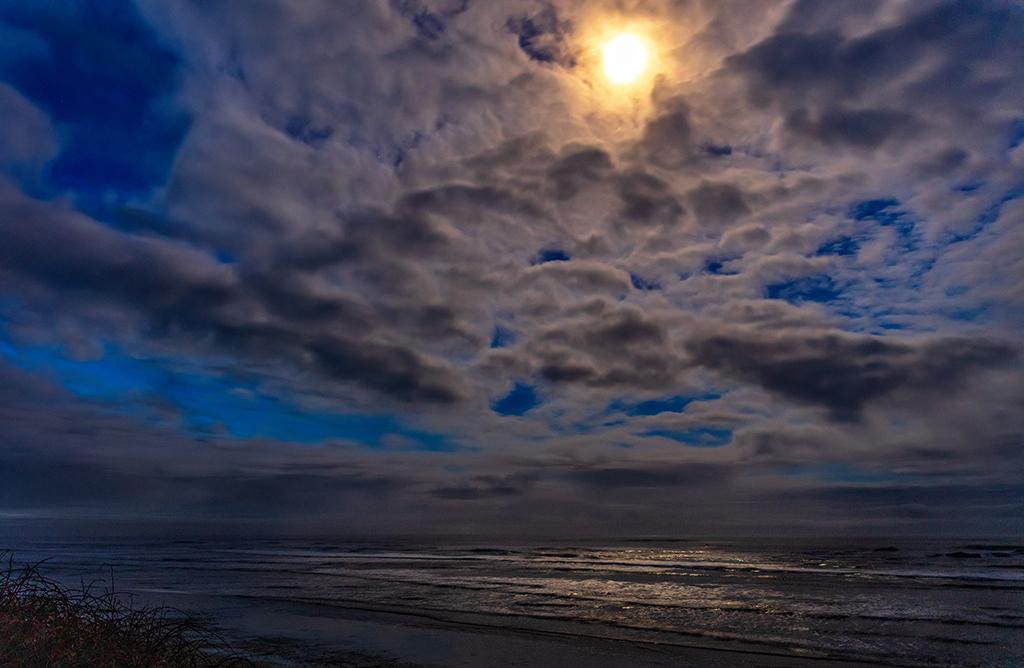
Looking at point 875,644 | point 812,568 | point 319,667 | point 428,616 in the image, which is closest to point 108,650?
point 319,667

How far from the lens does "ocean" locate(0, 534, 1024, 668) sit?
15508mm

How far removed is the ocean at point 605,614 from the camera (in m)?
15.5

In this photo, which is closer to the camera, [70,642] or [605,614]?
[70,642]

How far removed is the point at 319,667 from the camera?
522 inches

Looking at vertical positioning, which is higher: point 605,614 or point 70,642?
point 70,642

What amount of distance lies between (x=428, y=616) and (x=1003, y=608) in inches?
863

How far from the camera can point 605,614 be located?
22.0 metres

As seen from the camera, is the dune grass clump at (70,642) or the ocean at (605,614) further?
the ocean at (605,614)

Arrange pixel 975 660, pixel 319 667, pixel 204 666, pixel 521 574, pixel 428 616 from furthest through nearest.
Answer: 1. pixel 521 574
2. pixel 428 616
3. pixel 975 660
4. pixel 319 667
5. pixel 204 666

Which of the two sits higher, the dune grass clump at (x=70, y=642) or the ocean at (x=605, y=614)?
the dune grass clump at (x=70, y=642)

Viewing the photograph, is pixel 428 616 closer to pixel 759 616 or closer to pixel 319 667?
pixel 319 667

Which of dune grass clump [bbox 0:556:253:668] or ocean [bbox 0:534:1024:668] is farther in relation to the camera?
ocean [bbox 0:534:1024:668]

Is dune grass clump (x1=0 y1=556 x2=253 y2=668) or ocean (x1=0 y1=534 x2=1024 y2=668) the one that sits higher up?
dune grass clump (x1=0 y1=556 x2=253 y2=668)

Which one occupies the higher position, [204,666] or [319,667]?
[204,666]
